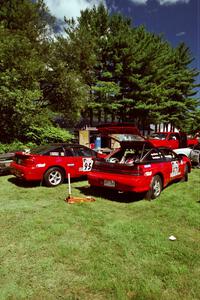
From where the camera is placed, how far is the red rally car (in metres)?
6.37

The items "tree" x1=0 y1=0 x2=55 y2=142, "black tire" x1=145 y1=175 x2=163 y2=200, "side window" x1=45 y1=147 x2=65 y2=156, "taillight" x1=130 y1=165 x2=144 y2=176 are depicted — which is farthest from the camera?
"tree" x1=0 y1=0 x2=55 y2=142

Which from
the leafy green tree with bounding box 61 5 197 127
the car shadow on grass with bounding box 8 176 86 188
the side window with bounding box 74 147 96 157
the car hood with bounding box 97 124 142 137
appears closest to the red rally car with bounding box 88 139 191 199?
the car hood with bounding box 97 124 142 137

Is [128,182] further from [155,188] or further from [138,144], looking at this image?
[138,144]

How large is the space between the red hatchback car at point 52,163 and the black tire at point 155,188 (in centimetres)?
276

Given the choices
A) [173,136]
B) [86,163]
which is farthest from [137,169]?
[173,136]

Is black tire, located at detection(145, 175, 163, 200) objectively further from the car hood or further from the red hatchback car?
the red hatchback car

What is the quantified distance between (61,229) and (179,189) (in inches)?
177

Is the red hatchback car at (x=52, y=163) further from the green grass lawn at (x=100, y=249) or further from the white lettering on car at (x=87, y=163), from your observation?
the green grass lawn at (x=100, y=249)

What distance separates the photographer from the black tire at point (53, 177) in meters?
7.88

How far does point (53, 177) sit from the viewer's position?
318 inches

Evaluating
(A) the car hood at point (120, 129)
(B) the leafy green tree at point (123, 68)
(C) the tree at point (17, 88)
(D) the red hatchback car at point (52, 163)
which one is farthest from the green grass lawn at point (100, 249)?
(B) the leafy green tree at point (123, 68)

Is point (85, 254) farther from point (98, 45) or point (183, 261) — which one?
point (98, 45)

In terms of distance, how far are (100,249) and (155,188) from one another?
327cm

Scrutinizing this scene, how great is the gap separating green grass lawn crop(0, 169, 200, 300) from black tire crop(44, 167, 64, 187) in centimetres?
117
